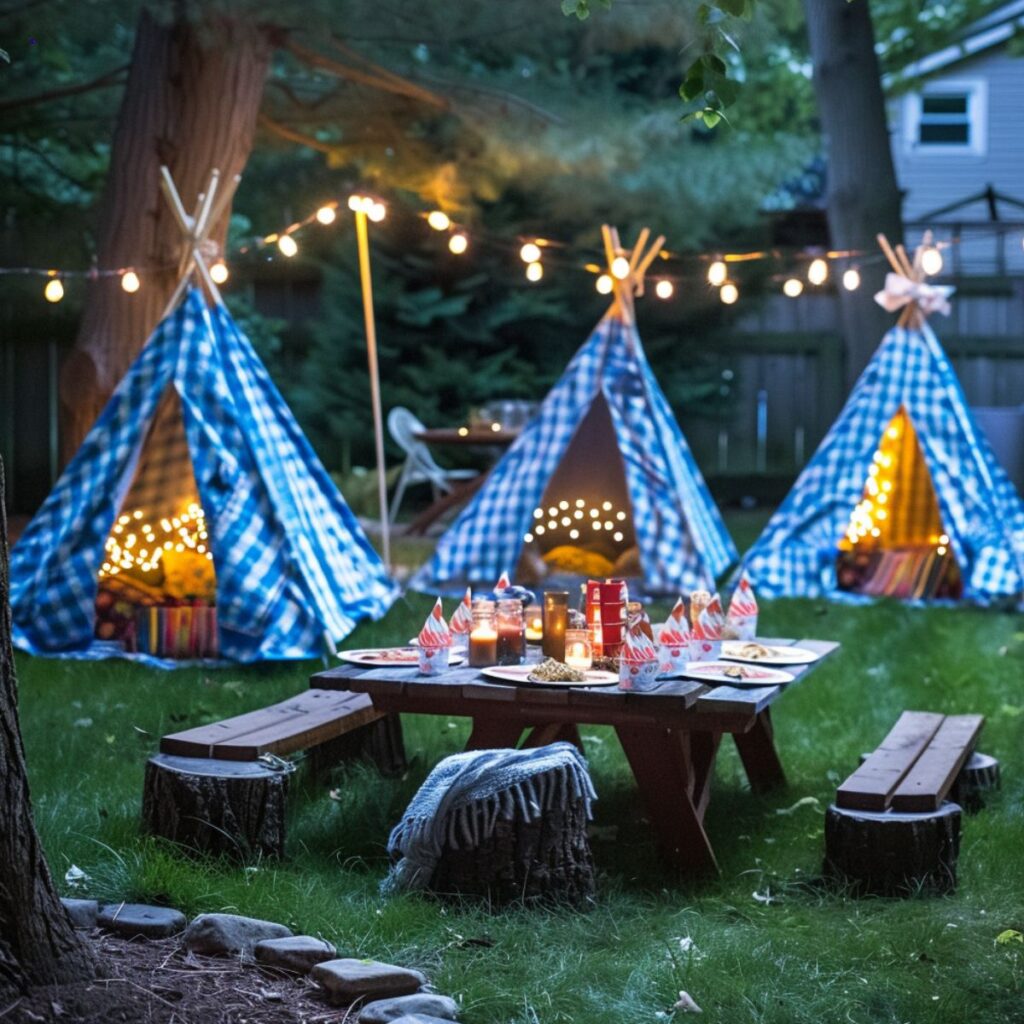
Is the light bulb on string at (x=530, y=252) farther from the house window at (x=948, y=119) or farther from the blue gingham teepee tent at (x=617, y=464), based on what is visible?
the house window at (x=948, y=119)

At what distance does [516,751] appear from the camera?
4031 mm

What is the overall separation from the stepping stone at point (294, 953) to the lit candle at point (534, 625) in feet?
5.41

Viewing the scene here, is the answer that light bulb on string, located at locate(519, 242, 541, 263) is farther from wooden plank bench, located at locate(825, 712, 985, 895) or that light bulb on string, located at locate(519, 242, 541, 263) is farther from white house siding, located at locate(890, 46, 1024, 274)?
white house siding, located at locate(890, 46, 1024, 274)

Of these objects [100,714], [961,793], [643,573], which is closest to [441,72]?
[643,573]

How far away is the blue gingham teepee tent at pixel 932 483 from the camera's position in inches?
370

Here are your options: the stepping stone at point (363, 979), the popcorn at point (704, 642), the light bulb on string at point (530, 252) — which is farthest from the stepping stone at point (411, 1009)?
the light bulb on string at point (530, 252)

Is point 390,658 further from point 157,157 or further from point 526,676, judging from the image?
point 157,157

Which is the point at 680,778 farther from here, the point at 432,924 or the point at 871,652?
the point at 871,652

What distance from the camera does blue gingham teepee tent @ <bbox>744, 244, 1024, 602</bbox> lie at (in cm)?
941

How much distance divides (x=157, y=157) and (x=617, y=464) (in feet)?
10.6

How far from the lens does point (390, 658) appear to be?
470cm

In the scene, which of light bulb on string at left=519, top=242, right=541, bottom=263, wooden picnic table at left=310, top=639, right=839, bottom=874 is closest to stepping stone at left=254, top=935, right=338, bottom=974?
wooden picnic table at left=310, top=639, right=839, bottom=874

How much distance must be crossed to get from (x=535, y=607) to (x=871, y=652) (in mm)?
3165

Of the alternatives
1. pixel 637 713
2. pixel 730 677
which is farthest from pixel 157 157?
pixel 637 713
